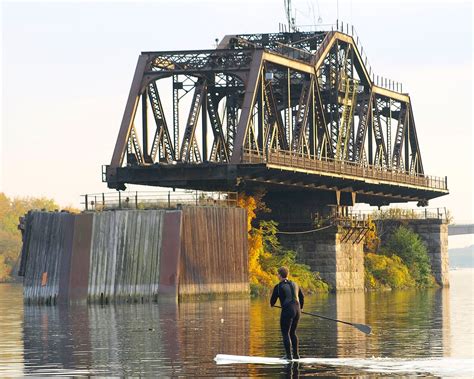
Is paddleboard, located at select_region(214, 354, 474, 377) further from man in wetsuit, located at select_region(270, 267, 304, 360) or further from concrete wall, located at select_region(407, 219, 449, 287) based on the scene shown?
concrete wall, located at select_region(407, 219, 449, 287)

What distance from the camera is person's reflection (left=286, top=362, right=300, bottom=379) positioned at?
2997cm

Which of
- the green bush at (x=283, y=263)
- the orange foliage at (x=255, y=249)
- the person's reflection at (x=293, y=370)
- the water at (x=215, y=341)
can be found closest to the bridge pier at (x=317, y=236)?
the green bush at (x=283, y=263)

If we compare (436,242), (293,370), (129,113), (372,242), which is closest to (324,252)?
(372,242)

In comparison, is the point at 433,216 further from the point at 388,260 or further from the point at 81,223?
the point at 81,223

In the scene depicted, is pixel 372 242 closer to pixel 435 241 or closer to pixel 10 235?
pixel 435 241

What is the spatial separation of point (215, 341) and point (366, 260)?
63499 millimetres

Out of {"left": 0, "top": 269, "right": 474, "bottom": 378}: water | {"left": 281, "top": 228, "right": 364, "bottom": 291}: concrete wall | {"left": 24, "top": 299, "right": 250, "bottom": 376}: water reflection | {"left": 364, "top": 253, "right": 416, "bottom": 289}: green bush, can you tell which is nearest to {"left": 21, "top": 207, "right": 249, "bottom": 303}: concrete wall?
{"left": 0, "top": 269, "right": 474, "bottom": 378}: water

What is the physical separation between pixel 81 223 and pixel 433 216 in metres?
53.2

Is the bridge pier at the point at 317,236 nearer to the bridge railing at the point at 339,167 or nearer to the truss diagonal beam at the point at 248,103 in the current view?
the bridge railing at the point at 339,167

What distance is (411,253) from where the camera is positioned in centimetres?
10819

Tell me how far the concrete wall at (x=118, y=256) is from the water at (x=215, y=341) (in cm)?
256

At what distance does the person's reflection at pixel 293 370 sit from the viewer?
2997 centimetres

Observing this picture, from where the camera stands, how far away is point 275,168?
77438 millimetres

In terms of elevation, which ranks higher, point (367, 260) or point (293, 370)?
point (367, 260)
